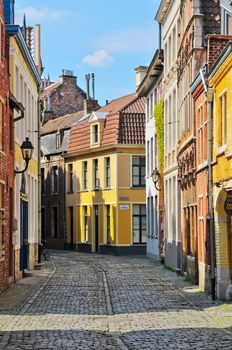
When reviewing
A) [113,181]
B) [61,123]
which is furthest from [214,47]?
[61,123]

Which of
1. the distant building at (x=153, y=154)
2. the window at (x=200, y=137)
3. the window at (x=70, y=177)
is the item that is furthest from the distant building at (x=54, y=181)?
the window at (x=200, y=137)

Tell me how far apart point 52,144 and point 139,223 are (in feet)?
40.0

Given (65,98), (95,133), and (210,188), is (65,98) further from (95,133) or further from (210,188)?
(210,188)

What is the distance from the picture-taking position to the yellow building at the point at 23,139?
24766 mm

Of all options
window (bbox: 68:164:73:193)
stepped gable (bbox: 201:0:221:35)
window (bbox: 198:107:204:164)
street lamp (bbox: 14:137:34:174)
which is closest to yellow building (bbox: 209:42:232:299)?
window (bbox: 198:107:204:164)

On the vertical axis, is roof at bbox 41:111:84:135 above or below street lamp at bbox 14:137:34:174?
above

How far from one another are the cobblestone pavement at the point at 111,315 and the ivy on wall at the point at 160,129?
9.16 meters

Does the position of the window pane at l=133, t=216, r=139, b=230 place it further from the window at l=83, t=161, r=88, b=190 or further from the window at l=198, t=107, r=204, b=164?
the window at l=198, t=107, r=204, b=164

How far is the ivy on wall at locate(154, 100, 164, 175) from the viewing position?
35250 mm

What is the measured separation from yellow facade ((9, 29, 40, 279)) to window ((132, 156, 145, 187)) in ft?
43.7

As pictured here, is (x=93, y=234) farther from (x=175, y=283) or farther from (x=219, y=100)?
(x=219, y=100)

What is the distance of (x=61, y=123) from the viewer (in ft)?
191

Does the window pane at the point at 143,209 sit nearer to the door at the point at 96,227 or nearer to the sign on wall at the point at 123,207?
the sign on wall at the point at 123,207

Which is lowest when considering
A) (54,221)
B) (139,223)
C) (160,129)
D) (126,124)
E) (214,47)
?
(139,223)
